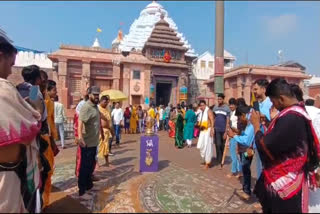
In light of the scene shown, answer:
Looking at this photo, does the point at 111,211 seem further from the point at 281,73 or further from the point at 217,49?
the point at 281,73

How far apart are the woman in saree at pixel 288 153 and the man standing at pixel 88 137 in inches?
111

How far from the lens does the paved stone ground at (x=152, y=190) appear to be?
3572mm

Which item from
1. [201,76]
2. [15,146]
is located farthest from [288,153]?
[201,76]

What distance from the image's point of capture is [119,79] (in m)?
21.1

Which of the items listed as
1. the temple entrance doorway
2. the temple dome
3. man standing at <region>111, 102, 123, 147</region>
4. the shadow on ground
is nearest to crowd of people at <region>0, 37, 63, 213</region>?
the shadow on ground

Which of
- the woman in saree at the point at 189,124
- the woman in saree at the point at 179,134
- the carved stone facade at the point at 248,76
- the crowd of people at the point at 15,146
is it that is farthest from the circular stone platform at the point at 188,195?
the carved stone facade at the point at 248,76

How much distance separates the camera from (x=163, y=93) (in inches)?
1008

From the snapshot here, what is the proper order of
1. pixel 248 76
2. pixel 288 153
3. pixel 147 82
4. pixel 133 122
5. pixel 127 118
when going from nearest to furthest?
pixel 288 153
pixel 127 118
pixel 133 122
pixel 147 82
pixel 248 76

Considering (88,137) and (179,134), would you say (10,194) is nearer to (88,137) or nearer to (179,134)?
(88,137)

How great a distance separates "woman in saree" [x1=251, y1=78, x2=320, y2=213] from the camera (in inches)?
79.7

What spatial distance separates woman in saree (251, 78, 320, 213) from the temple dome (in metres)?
22.6

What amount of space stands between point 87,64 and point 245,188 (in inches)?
716

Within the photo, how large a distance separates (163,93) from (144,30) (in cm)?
791

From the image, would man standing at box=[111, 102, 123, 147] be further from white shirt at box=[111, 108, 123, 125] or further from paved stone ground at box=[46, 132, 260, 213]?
paved stone ground at box=[46, 132, 260, 213]
